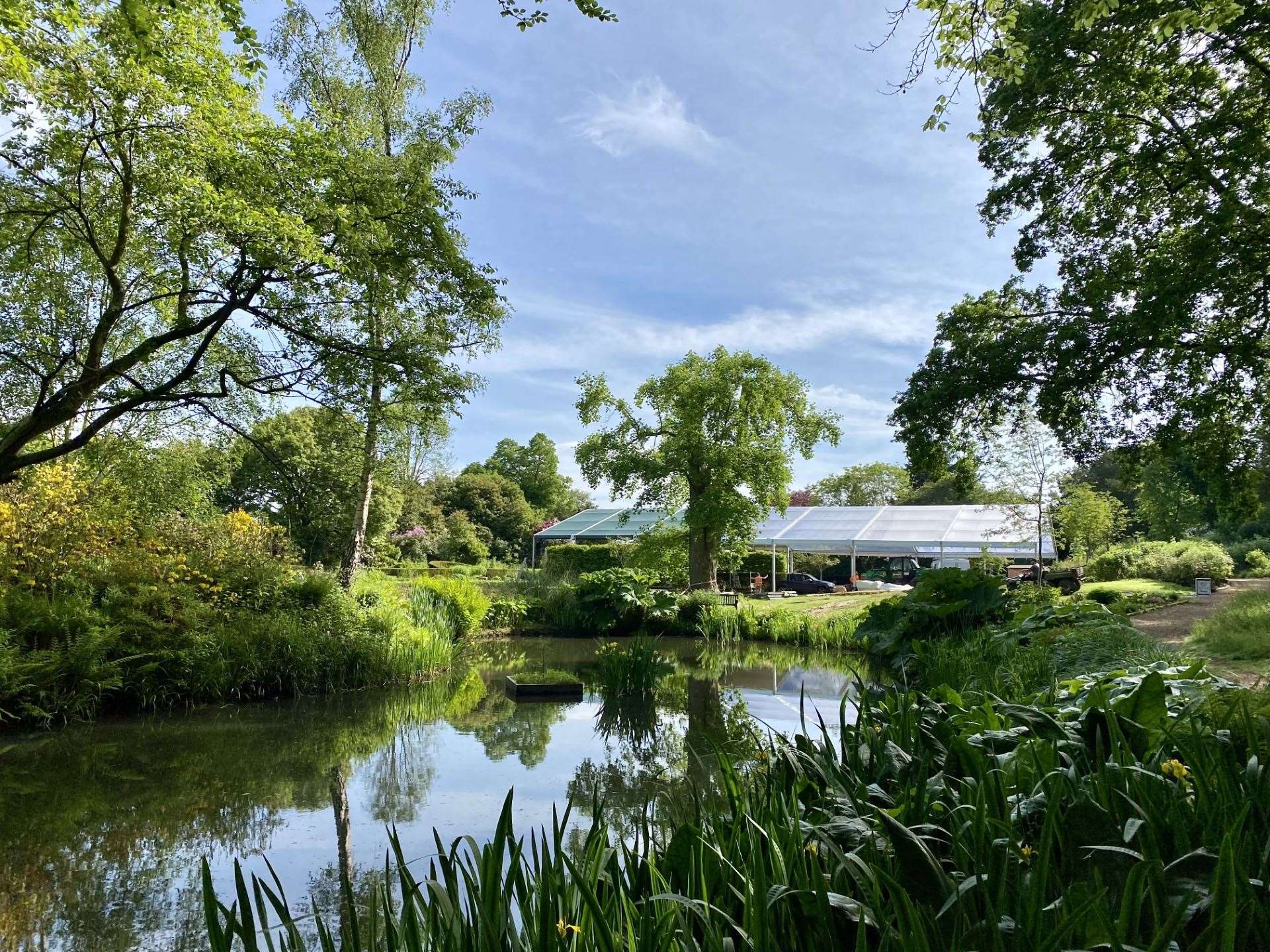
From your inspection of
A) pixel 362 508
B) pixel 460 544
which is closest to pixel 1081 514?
pixel 362 508

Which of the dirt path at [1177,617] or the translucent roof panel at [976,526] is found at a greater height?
the translucent roof panel at [976,526]

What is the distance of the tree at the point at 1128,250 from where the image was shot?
7.47 m

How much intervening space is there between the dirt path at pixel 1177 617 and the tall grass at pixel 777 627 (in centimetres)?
414

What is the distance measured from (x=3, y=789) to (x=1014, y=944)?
6.22 m

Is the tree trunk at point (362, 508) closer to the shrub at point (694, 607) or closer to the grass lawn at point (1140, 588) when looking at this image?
the shrub at point (694, 607)

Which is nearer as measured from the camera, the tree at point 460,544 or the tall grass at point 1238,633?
the tall grass at point 1238,633

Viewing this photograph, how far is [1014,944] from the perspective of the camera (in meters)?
1.29

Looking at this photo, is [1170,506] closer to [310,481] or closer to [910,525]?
[910,525]

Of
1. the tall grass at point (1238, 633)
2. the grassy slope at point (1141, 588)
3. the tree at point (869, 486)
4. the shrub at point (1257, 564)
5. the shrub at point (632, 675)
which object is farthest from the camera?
the tree at point (869, 486)

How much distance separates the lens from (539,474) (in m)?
48.1

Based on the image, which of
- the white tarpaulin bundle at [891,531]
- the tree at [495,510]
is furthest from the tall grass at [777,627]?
the tree at [495,510]

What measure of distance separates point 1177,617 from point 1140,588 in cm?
478

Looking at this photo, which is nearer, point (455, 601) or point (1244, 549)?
point (455, 601)

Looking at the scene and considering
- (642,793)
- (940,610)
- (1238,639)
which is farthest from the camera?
(940,610)
